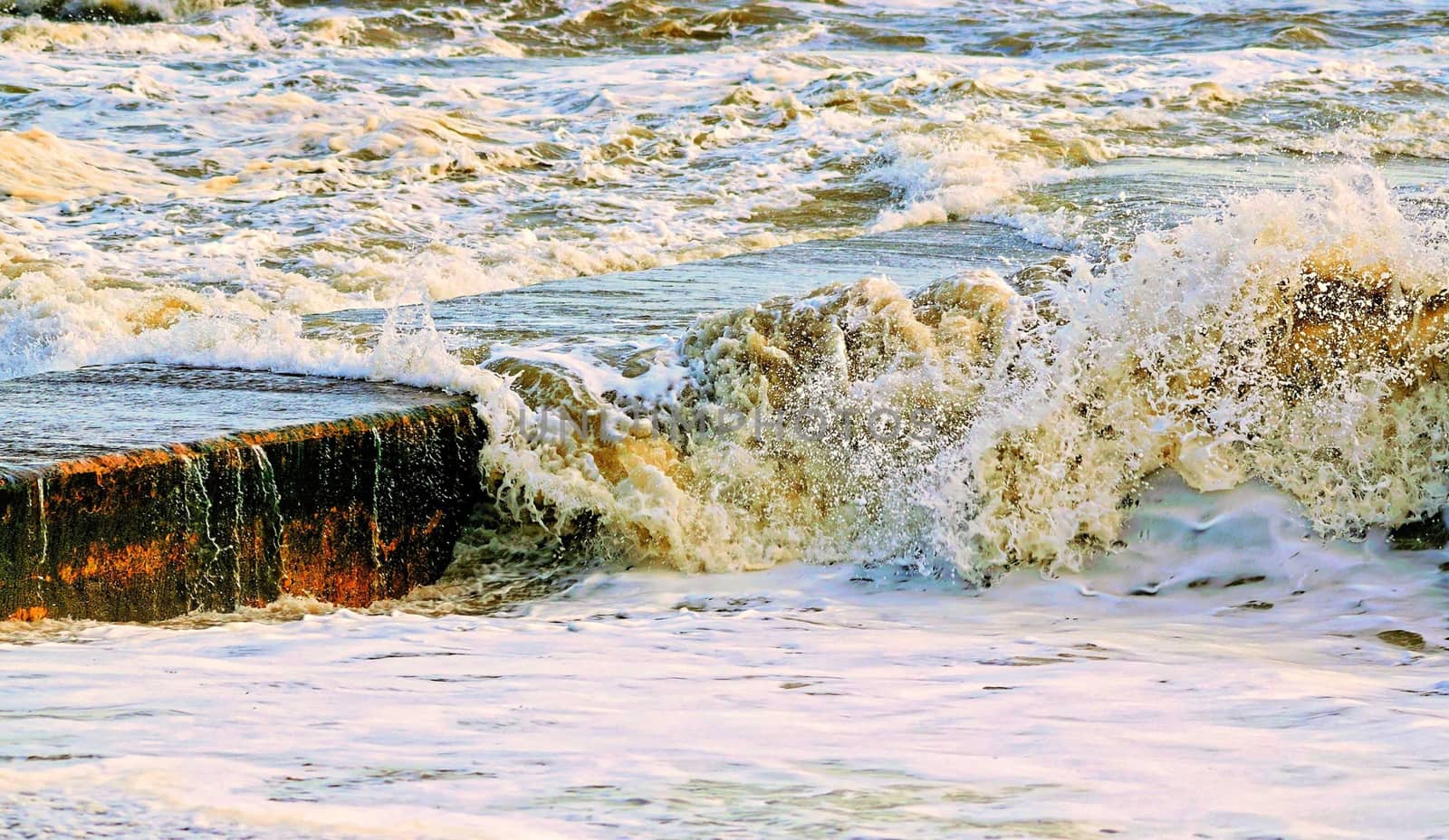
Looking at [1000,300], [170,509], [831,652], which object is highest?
[1000,300]

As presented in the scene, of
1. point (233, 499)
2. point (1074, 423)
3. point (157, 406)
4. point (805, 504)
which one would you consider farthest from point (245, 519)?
point (1074, 423)

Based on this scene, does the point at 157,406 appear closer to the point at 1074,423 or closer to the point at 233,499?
the point at 233,499

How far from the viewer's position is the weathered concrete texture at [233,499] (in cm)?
388

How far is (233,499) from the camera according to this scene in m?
4.18

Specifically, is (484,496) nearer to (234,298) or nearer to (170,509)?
(170,509)

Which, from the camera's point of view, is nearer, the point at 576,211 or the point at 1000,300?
the point at 1000,300

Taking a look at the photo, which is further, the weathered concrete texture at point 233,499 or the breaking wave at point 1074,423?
the breaking wave at point 1074,423

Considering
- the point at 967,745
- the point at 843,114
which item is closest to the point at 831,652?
the point at 967,745

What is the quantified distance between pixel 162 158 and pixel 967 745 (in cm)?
996

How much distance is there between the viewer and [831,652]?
378cm

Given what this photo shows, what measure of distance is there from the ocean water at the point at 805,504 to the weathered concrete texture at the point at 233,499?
0.45ft

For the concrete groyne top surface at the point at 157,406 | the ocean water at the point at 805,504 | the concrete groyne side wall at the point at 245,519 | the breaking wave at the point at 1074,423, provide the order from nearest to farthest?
the ocean water at the point at 805,504, the concrete groyne side wall at the point at 245,519, the concrete groyne top surface at the point at 157,406, the breaking wave at the point at 1074,423

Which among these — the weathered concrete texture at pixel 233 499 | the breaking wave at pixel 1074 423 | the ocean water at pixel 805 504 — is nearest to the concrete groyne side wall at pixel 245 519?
the weathered concrete texture at pixel 233 499

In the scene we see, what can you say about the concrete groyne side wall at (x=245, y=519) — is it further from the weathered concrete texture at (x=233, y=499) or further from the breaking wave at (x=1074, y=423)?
the breaking wave at (x=1074, y=423)
